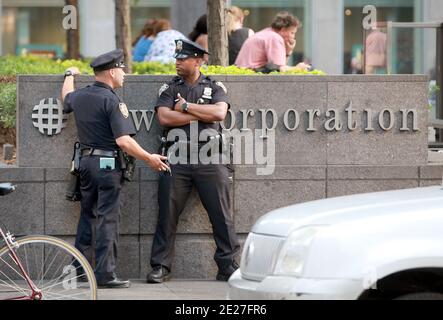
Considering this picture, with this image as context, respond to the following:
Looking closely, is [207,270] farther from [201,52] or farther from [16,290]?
[16,290]

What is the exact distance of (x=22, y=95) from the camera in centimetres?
1043

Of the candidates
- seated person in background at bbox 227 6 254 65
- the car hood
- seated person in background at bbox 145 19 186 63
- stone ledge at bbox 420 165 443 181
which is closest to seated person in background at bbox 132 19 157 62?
seated person in background at bbox 145 19 186 63

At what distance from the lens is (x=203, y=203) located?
1029 centimetres

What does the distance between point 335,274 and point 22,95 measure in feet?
16.4

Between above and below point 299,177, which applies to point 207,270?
below

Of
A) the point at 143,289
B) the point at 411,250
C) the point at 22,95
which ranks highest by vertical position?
the point at 22,95

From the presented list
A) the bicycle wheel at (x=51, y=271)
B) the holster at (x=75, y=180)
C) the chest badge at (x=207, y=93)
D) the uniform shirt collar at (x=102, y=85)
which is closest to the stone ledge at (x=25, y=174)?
the holster at (x=75, y=180)

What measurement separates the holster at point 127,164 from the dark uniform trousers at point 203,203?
0.47 m

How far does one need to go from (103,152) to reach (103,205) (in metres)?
0.45

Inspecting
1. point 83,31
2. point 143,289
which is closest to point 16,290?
point 143,289

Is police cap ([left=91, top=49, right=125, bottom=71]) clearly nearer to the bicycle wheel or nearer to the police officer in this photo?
the police officer

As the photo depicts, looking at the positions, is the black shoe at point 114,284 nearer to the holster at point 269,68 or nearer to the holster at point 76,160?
the holster at point 76,160

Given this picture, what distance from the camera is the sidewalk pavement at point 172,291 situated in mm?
9531

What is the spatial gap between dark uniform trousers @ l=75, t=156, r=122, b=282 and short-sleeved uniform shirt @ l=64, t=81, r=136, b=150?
6.7 inches
